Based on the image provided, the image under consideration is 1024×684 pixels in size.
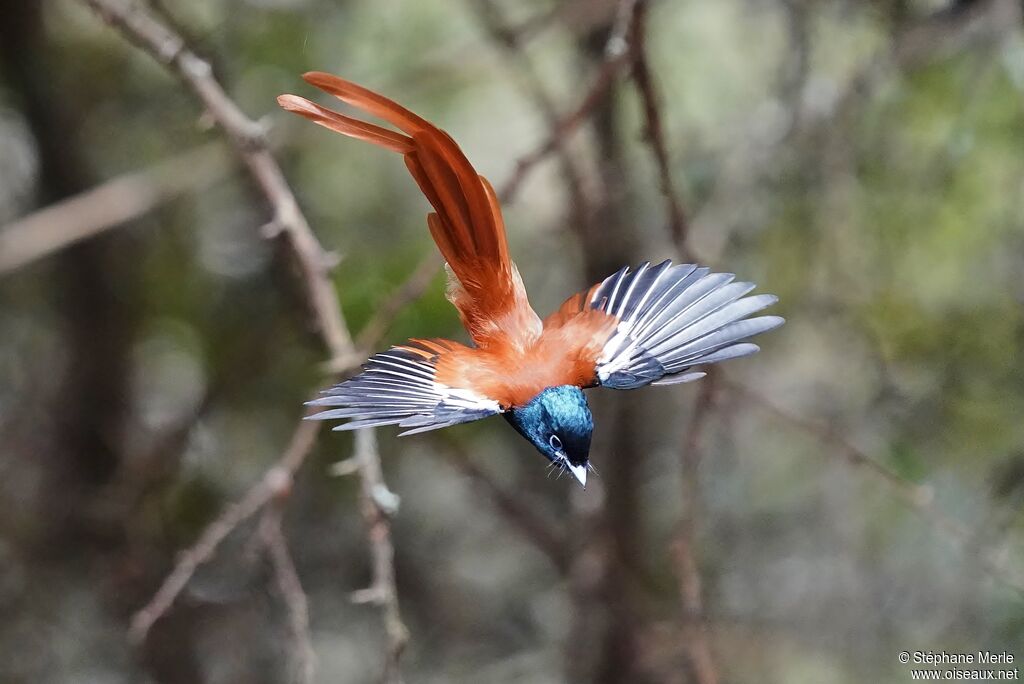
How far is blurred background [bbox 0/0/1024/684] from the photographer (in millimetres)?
2889

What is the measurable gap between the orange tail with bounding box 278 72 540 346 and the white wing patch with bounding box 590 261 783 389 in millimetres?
107

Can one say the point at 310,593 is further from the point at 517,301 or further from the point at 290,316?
the point at 517,301

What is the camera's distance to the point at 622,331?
116 cm

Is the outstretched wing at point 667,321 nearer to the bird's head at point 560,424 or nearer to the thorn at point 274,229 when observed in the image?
the bird's head at point 560,424

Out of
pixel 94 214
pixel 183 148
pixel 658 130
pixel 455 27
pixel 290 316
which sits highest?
pixel 455 27

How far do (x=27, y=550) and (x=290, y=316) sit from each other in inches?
44.6

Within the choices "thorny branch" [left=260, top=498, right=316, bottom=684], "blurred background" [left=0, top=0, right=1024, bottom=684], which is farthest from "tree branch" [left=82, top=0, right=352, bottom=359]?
"blurred background" [left=0, top=0, right=1024, bottom=684]

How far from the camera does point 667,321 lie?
1067 millimetres

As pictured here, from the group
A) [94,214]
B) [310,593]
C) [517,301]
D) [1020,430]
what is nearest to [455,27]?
[94,214]

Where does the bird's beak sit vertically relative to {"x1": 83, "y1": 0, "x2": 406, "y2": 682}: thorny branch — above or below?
below

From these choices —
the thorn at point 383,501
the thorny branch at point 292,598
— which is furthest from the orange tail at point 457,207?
the thorny branch at point 292,598

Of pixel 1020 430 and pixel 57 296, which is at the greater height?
pixel 57 296

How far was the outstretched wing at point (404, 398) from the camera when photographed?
889mm

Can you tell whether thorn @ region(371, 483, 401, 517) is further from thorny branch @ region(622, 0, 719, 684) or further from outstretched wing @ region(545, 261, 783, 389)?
thorny branch @ region(622, 0, 719, 684)
